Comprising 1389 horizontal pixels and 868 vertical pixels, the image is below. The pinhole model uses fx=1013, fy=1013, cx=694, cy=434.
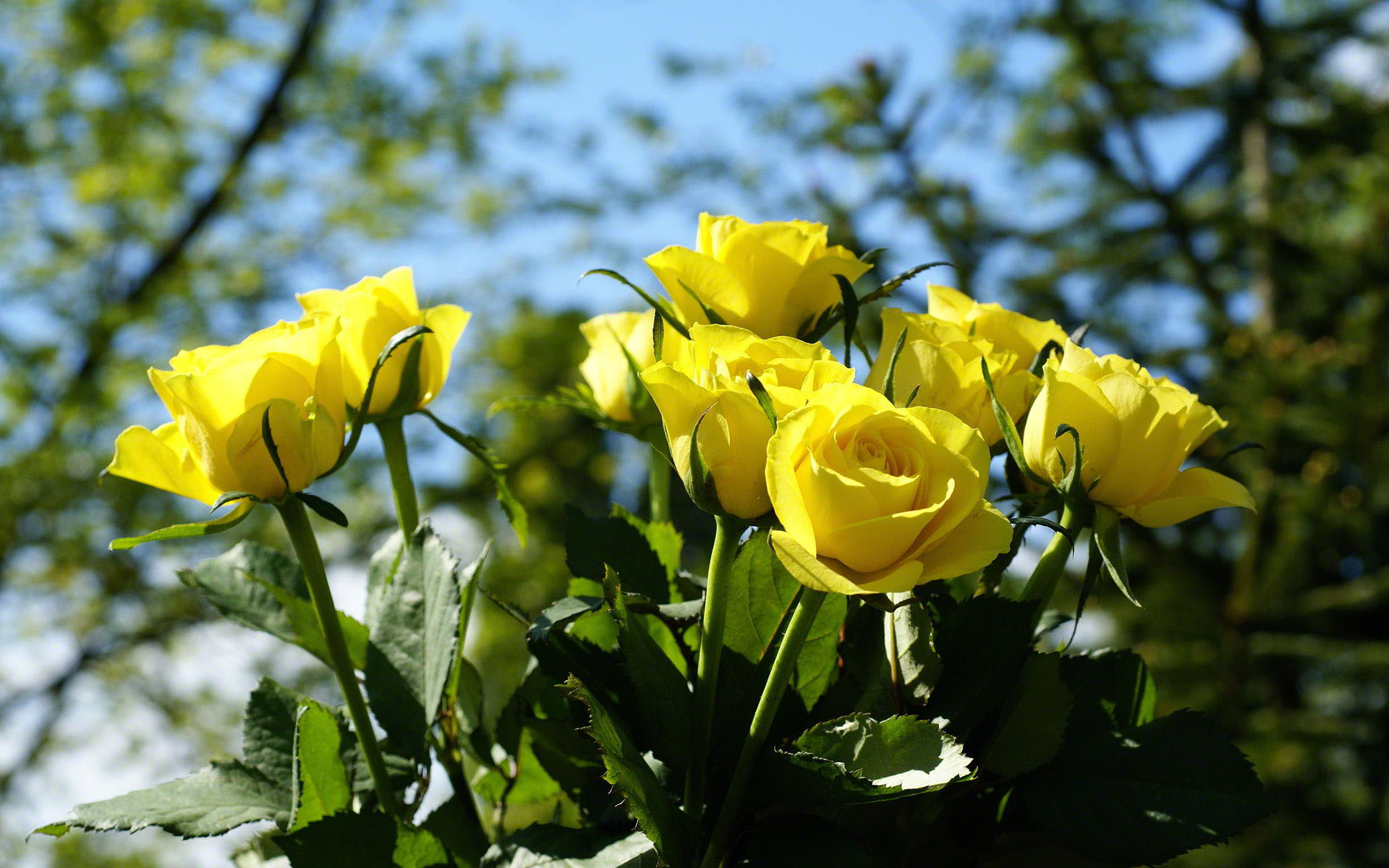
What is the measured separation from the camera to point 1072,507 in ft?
1.17

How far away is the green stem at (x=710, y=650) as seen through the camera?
0.33m

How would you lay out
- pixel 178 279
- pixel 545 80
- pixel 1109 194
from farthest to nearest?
pixel 545 80, pixel 178 279, pixel 1109 194

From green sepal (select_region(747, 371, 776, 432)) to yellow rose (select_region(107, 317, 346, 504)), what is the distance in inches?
6.4

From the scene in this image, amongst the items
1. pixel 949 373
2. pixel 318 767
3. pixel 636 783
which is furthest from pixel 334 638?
pixel 949 373

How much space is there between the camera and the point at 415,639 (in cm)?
44

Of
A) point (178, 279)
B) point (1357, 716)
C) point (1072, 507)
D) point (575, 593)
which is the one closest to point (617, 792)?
point (575, 593)

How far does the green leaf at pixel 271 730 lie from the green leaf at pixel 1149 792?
0.30 metres

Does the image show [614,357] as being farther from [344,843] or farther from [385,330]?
[344,843]

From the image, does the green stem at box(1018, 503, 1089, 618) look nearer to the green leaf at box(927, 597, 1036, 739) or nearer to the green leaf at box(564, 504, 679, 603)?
the green leaf at box(927, 597, 1036, 739)

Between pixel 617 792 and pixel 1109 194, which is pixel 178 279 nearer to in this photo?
pixel 1109 194

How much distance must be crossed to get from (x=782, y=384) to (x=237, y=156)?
431 centimetres

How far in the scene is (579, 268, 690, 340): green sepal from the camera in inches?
15.2

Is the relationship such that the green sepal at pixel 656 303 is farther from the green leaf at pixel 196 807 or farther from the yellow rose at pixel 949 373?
the green leaf at pixel 196 807

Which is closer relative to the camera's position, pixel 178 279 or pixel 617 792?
pixel 617 792
